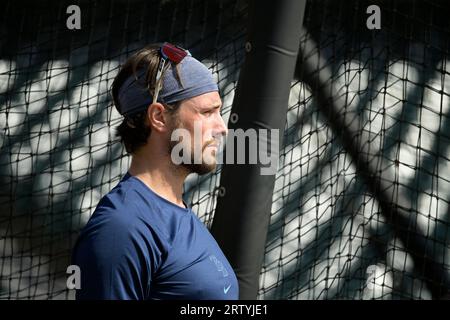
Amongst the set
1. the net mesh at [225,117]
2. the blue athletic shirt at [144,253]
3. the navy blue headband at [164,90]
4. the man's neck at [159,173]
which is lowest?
the blue athletic shirt at [144,253]

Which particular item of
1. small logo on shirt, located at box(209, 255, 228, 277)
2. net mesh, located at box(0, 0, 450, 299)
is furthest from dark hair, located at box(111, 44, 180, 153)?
net mesh, located at box(0, 0, 450, 299)

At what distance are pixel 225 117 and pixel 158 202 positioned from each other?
273cm

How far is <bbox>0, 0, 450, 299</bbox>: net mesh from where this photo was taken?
450 cm

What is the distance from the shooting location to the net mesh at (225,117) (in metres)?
4.50

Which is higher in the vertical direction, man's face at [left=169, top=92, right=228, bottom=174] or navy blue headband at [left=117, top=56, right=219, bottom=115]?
navy blue headband at [left=117, top=56, right=219, bottom=115]

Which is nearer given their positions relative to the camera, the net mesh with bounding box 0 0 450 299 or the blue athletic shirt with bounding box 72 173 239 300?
the blue athletic shirt with bounding box 72 173 239 300

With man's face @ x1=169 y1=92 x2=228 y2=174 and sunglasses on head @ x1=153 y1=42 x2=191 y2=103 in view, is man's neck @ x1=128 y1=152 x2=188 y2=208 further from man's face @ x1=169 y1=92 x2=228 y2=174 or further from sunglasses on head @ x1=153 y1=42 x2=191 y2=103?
sunglasses on head @ x1=153 y1=42 x2=191 y2=103

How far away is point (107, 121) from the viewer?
4520 mm

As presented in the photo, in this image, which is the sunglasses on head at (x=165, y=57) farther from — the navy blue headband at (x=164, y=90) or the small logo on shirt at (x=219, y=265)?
the small logo on shirt at (x=219, y=265)

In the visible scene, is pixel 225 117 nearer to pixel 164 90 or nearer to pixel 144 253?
pixel 164 90

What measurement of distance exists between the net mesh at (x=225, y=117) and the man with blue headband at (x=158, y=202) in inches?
94.7

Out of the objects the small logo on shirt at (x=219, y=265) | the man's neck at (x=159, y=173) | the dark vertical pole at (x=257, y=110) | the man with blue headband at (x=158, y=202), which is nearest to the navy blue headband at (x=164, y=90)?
the man with blue headband at (x=158, y=202)
